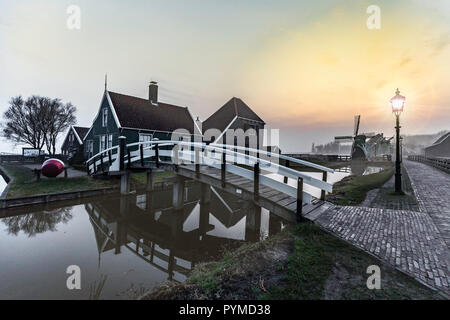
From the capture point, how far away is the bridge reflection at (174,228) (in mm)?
6040

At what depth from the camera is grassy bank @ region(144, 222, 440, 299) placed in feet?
10.0

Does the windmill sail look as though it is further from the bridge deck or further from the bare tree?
the bare tree

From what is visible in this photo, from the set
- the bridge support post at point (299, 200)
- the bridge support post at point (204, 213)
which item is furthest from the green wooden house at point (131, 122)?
the bridge support post at point (299, 200)

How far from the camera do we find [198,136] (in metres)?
25.1

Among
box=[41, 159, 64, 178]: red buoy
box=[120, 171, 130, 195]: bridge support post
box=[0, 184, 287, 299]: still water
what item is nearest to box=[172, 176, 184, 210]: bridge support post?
box=[0, 184, 287, 299]: still water

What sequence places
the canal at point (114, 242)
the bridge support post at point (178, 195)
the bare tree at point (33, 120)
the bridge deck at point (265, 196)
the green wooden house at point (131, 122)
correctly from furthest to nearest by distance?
1. the bare tree at point (33, 120)
2. the green wooden house at point (131, 122)
3. the bridge support post at point (178, 195)
4. the bridge deck at point (265, 196)
5. the canal at point (114, 242)

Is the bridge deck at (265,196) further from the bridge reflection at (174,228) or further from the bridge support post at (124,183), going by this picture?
the bridge support post at (124,183)

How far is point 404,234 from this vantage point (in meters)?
5.05

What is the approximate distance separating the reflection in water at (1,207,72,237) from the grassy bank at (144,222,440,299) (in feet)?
23.7

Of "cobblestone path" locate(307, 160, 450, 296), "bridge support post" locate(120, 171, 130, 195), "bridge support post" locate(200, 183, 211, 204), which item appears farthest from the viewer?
"bridge support post" locate(120, 171, 130, 195)

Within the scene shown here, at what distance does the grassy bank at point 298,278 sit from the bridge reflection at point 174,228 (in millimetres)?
1793
